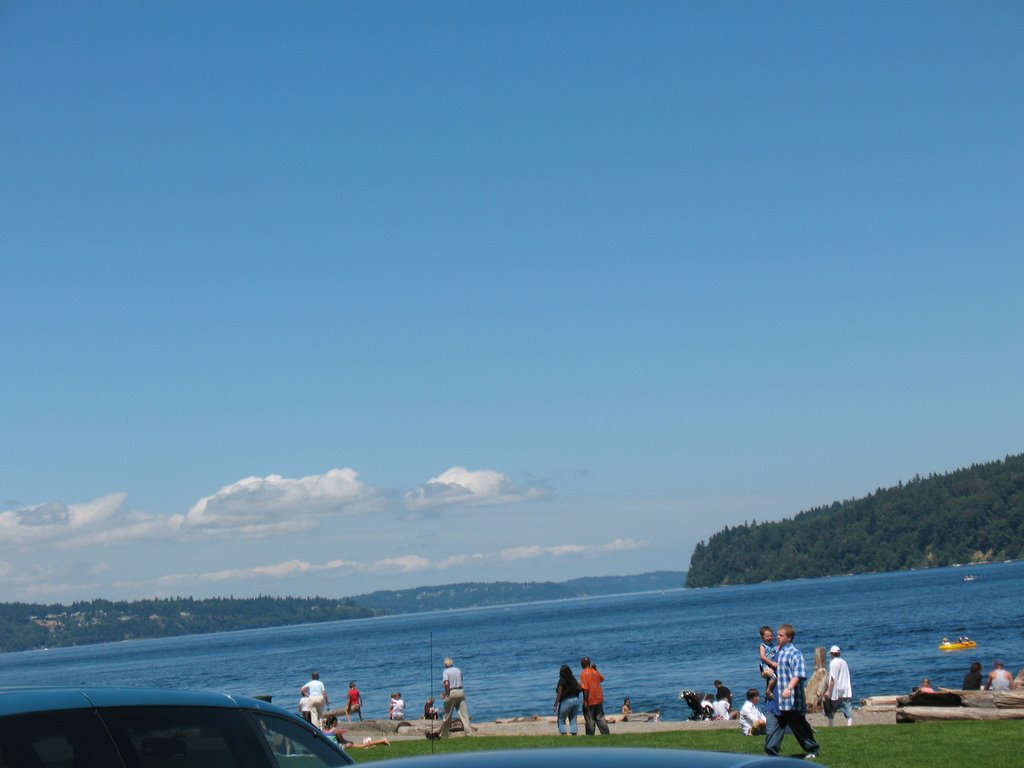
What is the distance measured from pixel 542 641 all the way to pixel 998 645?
5697cm

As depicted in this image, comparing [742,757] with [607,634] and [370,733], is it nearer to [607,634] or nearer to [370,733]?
[370,733]

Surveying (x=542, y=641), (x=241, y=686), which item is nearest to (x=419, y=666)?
(x=241, y=686)

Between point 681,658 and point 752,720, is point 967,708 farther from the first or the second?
point 681,658

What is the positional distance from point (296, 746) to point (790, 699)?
949cm

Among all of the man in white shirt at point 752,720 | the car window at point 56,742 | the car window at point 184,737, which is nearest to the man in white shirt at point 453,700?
the man in white shirt at point 752,720

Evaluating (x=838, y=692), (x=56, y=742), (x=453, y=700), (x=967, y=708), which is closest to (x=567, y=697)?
(x=453, y=700)

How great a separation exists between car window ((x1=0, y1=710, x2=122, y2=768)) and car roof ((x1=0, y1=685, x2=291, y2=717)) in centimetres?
5

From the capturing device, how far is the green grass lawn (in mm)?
13609

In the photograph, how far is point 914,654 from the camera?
178 ft

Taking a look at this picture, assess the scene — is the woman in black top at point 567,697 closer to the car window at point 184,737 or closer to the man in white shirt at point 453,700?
the man in white shirt at point 453,700

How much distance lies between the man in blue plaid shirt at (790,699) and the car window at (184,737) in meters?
9.67

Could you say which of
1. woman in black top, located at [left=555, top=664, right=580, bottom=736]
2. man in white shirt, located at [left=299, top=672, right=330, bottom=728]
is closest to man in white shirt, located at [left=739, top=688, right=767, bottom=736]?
woman in black top, located at [left=555, top=664, right=580, bottom=736]

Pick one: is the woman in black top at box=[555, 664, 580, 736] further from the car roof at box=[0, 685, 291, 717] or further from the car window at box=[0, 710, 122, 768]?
the car window at box=[0, 710, 122, 768]

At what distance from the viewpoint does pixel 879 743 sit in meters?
15.6
